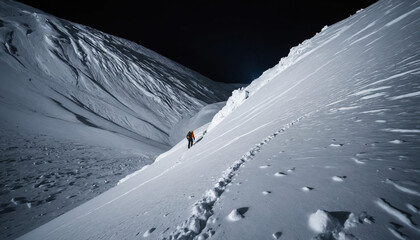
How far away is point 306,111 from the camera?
409 centimetres

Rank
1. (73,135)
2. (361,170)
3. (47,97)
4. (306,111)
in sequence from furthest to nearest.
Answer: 1. (47,97)
2. (73,135)
3. (306,111)
4. (361,170)

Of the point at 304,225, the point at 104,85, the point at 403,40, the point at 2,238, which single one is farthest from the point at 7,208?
the point at 104,85

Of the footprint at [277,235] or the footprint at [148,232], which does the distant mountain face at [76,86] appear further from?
the footprint at [277,235]

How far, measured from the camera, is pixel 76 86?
123 feet

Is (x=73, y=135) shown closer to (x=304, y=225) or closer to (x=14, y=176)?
(x=14, y=176)

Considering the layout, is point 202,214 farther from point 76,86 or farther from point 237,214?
point 76,86

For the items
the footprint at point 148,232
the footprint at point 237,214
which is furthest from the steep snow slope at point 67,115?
the footprint at point 237,214

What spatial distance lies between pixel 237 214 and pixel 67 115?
3048 cm

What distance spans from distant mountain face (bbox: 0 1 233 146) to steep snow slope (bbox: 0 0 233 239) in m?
0.15

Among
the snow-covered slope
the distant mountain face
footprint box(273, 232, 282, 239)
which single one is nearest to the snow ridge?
the snow-covered slope

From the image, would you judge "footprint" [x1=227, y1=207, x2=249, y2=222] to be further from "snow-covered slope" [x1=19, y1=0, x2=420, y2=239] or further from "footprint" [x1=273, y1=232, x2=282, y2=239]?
"footprint" [x1=273, y1=232, x2=282, y2=239]

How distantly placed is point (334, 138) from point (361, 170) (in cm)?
85

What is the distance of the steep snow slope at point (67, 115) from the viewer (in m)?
9.80

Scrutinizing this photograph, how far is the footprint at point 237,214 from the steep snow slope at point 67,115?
881 cm
